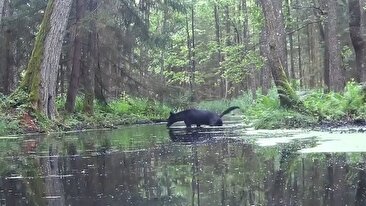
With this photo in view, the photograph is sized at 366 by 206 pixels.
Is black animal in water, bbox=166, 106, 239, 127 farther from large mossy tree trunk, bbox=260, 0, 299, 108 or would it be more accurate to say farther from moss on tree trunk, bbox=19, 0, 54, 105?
moss on tree trunk, bbox=19, 0, 54, 105

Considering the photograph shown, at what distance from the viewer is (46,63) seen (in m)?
14.7

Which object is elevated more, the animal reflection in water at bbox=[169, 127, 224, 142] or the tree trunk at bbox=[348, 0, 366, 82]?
the tree trunk at bbox=[348, 0, 366, 82]

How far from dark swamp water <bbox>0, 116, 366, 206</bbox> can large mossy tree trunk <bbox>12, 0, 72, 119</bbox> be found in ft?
24.8

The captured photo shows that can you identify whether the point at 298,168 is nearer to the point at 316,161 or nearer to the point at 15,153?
the point at 316,161

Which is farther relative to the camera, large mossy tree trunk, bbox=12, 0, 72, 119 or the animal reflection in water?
large mossy tree trunk, bbox=12, 0, 72, 119

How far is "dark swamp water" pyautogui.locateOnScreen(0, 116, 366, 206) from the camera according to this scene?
11.4ft

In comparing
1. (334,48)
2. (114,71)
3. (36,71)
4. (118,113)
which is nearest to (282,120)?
(36,71)

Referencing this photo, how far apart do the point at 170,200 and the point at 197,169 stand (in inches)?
61.0

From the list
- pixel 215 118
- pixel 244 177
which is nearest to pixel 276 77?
pixel 215 118

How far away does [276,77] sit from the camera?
43.8 feet

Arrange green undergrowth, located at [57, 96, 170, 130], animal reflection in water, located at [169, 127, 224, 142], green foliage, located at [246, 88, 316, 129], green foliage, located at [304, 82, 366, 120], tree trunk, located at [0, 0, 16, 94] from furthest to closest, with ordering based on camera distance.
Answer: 1. tree trunk, located at [0, 0, 16, 94]
2. green undergrowth, located at [57, 96, 170, 130]
3. green foliage, located at [304, 82, 366, 120]
4. green foliage, located at [246, 88, 316, 129]
5. animal reflection in water, located at [169, 127, 224, 142]

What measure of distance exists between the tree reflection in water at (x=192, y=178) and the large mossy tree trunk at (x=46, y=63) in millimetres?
7902

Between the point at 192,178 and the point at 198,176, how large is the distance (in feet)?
0.36

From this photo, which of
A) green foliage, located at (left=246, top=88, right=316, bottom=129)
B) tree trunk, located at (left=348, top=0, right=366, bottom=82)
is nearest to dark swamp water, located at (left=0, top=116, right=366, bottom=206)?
green foliage, located at (left=246, top=88, right=316, bottom=129)
